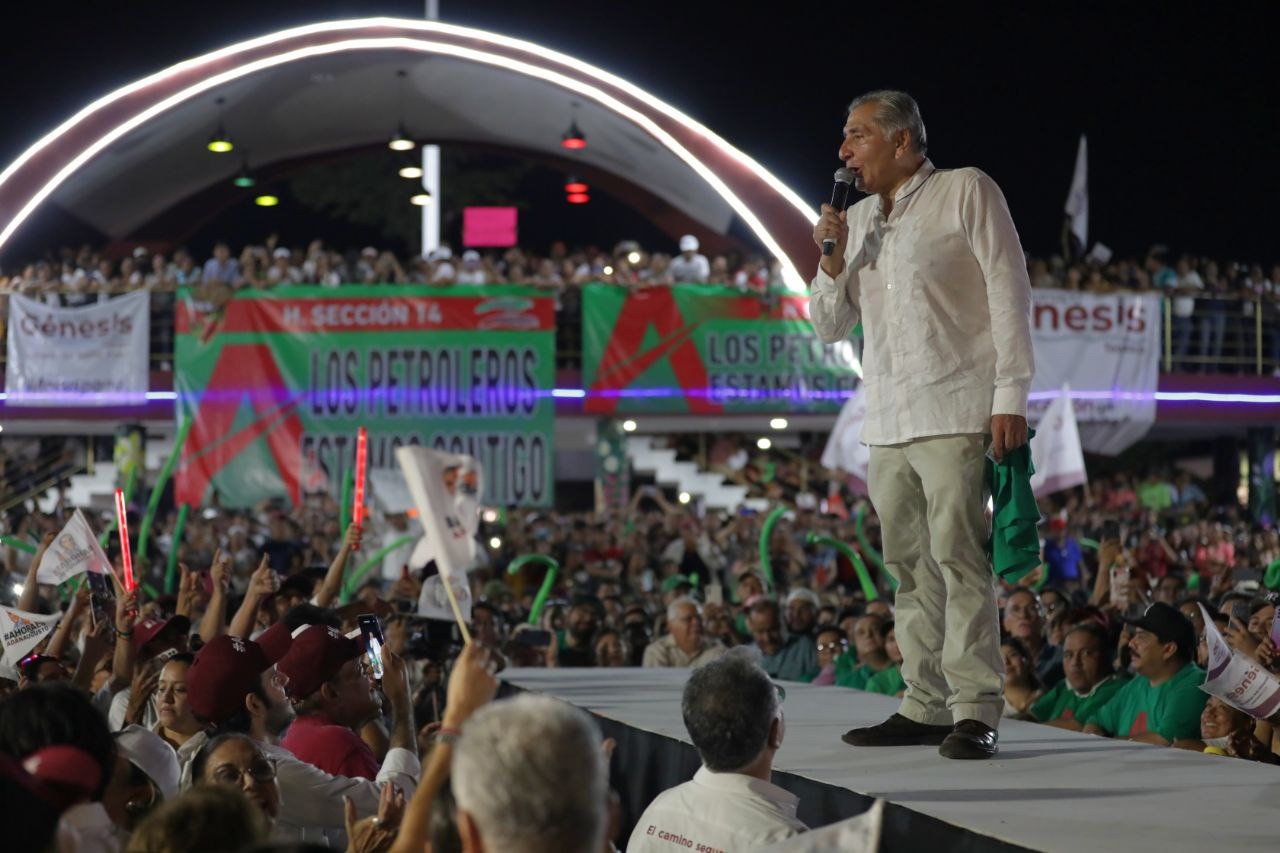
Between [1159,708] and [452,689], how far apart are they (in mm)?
4196

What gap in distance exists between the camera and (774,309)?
19.4 m

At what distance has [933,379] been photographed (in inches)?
175

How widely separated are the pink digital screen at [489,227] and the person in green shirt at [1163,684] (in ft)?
68.6

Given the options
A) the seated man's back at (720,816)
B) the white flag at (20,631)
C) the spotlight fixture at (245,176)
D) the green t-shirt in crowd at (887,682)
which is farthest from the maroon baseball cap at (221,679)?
the spotlight fixture at (245,176)

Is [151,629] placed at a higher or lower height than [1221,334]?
lower

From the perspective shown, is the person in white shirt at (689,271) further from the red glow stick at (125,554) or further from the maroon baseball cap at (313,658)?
the maroon baseball cap at (313,658)

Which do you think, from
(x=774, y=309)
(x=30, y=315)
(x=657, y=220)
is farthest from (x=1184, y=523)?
(x=30, y=315)

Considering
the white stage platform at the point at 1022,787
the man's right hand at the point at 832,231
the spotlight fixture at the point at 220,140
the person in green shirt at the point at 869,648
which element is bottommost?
the person in green shirt at the point at 869,648

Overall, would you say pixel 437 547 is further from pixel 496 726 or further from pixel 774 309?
pixel 774 309

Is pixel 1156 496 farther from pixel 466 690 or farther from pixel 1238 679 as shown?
pixel 466 690

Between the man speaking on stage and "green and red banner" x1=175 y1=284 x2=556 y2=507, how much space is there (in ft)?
45.4

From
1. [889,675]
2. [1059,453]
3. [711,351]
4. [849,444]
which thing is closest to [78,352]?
[711,351]

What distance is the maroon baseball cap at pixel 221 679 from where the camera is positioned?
4652mm

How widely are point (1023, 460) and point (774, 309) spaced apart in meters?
15.1
